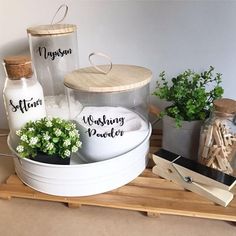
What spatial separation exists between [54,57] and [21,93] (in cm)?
19

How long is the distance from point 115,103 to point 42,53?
26 cm

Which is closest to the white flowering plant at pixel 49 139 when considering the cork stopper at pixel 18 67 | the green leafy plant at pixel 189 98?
the cork stopper at pixel 18 67

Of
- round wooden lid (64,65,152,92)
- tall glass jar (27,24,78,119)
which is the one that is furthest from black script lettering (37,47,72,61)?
round wooden lid (64,65,152,92)

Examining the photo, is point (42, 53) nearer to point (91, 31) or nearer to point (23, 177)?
point (91, 31)

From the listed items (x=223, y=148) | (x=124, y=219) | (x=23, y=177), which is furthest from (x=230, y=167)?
(x=23, y=177)

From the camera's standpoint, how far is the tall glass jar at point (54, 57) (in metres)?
0.70

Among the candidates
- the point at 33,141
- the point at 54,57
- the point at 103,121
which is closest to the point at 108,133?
the point at 103,121

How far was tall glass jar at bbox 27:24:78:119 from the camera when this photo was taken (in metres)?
0.70

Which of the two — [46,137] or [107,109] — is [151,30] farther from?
[46,137]

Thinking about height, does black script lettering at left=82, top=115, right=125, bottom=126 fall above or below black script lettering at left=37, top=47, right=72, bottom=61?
below

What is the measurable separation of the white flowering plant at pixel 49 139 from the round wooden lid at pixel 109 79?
8 centimetres

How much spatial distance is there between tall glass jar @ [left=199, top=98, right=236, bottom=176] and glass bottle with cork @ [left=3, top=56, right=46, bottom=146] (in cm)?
36

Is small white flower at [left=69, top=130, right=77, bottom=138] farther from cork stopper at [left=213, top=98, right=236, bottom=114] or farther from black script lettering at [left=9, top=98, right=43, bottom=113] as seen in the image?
cork stopper at [left=213, top=98, right=236, bottom=114]

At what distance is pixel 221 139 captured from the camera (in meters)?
0.60
